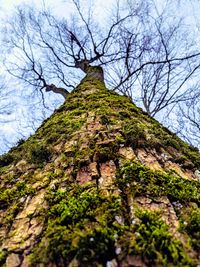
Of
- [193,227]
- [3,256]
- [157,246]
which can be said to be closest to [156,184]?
[193,227]

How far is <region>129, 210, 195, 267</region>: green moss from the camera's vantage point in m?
1.03

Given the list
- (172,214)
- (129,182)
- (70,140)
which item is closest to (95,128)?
(70,140)

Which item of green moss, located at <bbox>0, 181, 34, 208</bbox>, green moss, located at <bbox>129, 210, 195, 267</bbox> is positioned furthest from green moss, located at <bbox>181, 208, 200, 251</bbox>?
green moss, located at <bbox>0, 181, 34, 208</bbox>

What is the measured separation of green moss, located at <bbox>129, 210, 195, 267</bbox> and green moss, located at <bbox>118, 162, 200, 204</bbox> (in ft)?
1.08

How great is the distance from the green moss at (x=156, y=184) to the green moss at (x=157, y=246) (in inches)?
12.9

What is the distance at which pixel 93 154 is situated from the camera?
207cm

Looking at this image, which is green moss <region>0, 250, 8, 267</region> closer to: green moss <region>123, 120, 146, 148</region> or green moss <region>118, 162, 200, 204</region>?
green moss <region>118, 162, 200, 204</region>

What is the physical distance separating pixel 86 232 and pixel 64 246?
0.12m

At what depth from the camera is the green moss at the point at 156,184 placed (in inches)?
61.6

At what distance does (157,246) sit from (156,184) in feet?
1.98

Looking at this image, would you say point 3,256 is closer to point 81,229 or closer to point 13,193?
point 81,229

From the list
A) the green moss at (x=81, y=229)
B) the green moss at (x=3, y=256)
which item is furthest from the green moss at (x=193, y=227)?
the green moss at (x=3, y=256)

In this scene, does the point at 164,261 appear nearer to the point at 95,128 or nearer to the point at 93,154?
the point at 93,154

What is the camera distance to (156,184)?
1.67 m
